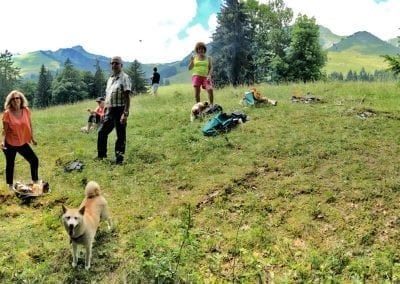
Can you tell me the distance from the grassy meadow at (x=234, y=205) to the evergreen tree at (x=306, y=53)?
112 feet

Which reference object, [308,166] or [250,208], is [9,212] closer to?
[250,208]

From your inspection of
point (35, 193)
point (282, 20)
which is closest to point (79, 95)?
point (282, 20)

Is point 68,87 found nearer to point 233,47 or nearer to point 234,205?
point 233,47

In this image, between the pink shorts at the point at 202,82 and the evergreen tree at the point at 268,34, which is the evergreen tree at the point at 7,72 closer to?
the evergreen tree at the point at 268,34

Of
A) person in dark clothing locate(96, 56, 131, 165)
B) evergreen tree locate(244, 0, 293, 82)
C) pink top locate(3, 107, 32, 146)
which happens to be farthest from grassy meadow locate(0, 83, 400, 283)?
evergreen tree locate(244, 0, 293, 82)

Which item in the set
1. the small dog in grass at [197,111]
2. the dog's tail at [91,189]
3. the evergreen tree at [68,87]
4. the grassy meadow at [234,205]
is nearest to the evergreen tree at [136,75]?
the evergreen tree at [68,87]

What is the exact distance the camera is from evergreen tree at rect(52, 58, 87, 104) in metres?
87.2

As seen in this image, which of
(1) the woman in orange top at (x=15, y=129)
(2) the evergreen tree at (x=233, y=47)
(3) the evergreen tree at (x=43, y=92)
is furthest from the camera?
(3) the evergreen tree at (x=43, y=92)

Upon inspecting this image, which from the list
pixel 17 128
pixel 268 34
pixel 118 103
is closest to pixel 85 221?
pixel 17 128

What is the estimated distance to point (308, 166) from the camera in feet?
34.8

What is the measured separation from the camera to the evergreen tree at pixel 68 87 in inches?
3433

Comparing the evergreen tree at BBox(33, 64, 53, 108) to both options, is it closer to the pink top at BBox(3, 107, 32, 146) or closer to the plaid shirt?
the plaid shirt

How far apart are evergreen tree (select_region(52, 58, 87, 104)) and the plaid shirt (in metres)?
78.6

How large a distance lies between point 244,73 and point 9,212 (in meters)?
42.8
